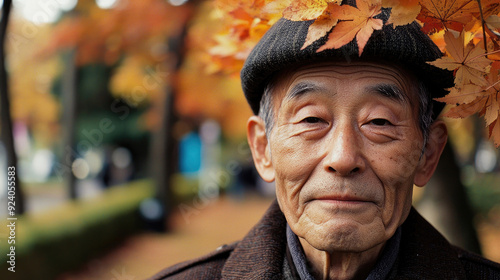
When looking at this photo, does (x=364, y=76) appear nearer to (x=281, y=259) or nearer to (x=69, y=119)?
(x=281, y=259)

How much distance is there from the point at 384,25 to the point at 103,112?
1543 cm

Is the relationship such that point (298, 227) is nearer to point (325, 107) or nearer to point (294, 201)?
point (294, 201)

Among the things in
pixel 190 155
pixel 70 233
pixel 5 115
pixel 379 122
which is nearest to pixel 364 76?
pixel 379 122

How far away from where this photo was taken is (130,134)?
17625 mm

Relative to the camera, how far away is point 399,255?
7.59 feet

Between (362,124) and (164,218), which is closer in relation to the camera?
(362,124)

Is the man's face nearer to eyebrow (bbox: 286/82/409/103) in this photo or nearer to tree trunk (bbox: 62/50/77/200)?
eyebrow (bbox: 286/82/409/103)

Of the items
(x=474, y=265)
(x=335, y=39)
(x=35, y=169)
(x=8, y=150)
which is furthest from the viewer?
(x=35, y=169)

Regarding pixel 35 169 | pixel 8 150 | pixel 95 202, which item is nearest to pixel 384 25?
pixel 8 150

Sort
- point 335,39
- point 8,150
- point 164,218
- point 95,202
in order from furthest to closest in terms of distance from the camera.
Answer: point 164,218 < point 95,202 < point 8,150 < point 335,39

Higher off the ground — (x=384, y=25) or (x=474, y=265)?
(x=384, y=25)

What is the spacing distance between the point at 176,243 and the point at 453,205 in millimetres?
7526

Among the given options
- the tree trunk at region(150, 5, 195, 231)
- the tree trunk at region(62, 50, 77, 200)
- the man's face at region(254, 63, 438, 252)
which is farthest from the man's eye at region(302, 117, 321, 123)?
the tree trunk at region(150, 5, 195, 231)

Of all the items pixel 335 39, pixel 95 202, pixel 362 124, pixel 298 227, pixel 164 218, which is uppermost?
pixel 335 39
